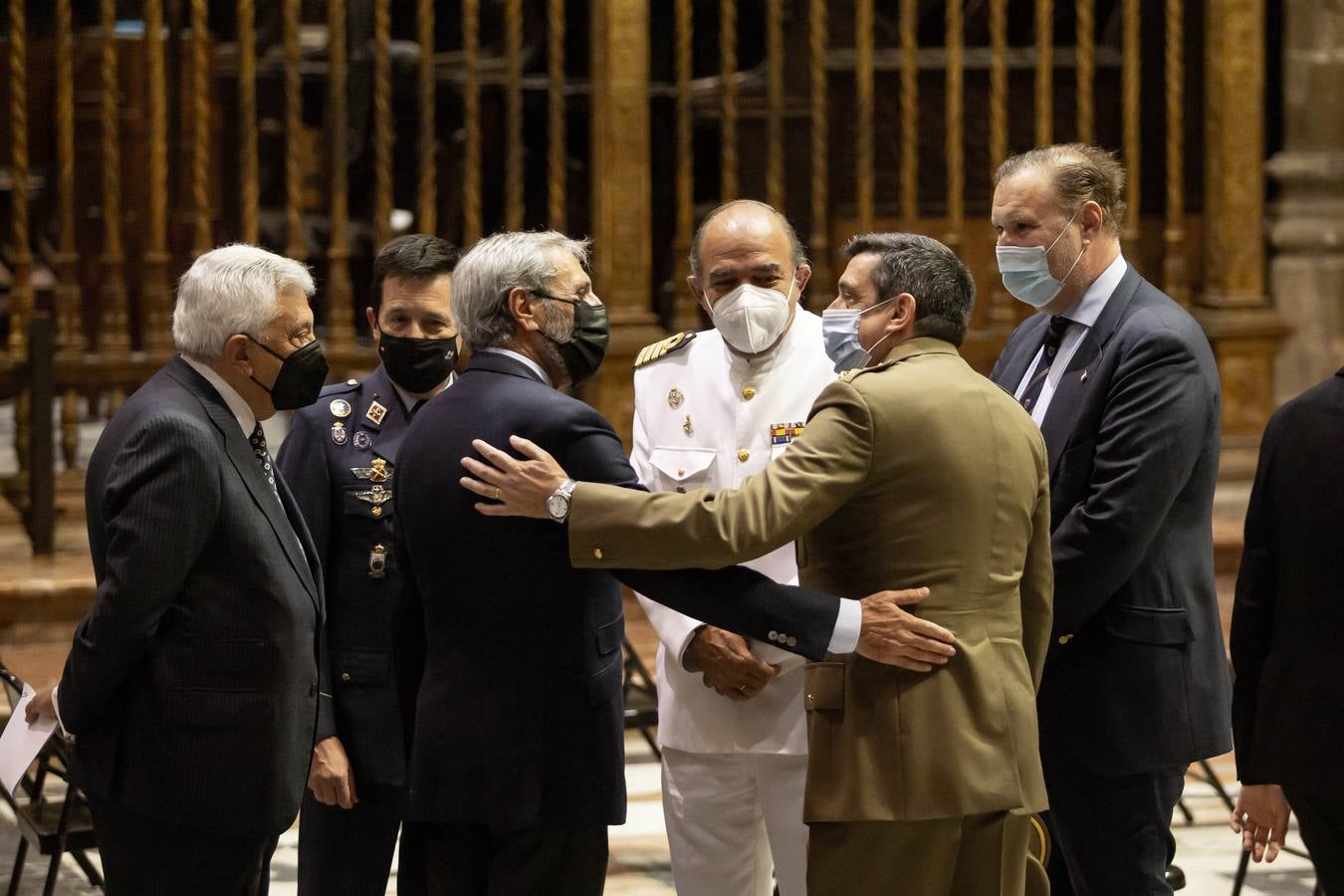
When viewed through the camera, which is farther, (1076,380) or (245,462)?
(1076,380)

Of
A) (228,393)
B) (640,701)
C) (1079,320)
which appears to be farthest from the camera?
(640,701)

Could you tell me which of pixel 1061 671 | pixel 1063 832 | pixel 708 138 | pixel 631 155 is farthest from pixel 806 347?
pixel 708 138

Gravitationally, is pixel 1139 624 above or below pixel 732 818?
above

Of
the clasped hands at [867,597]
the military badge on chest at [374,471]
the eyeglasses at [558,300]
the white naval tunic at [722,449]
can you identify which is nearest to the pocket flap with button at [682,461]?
the white naval tunic at [722,449]

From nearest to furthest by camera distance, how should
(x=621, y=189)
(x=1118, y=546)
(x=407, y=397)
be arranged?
(x=1118, y=546) < (x=407, y=397) < (x=621, y=189)

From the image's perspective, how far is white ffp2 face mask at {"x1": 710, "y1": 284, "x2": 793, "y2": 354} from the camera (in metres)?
3.31

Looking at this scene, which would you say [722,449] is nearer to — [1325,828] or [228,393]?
[228,393]

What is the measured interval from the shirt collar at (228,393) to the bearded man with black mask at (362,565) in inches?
15.1

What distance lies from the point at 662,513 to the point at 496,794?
0.48m

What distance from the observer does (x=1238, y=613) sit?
9.66 ft

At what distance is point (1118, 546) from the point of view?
10.2 ft

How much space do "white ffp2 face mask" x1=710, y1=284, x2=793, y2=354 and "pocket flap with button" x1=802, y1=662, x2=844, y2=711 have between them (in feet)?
2.32

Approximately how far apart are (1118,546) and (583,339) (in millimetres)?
924

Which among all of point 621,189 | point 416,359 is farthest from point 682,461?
point 621,189
